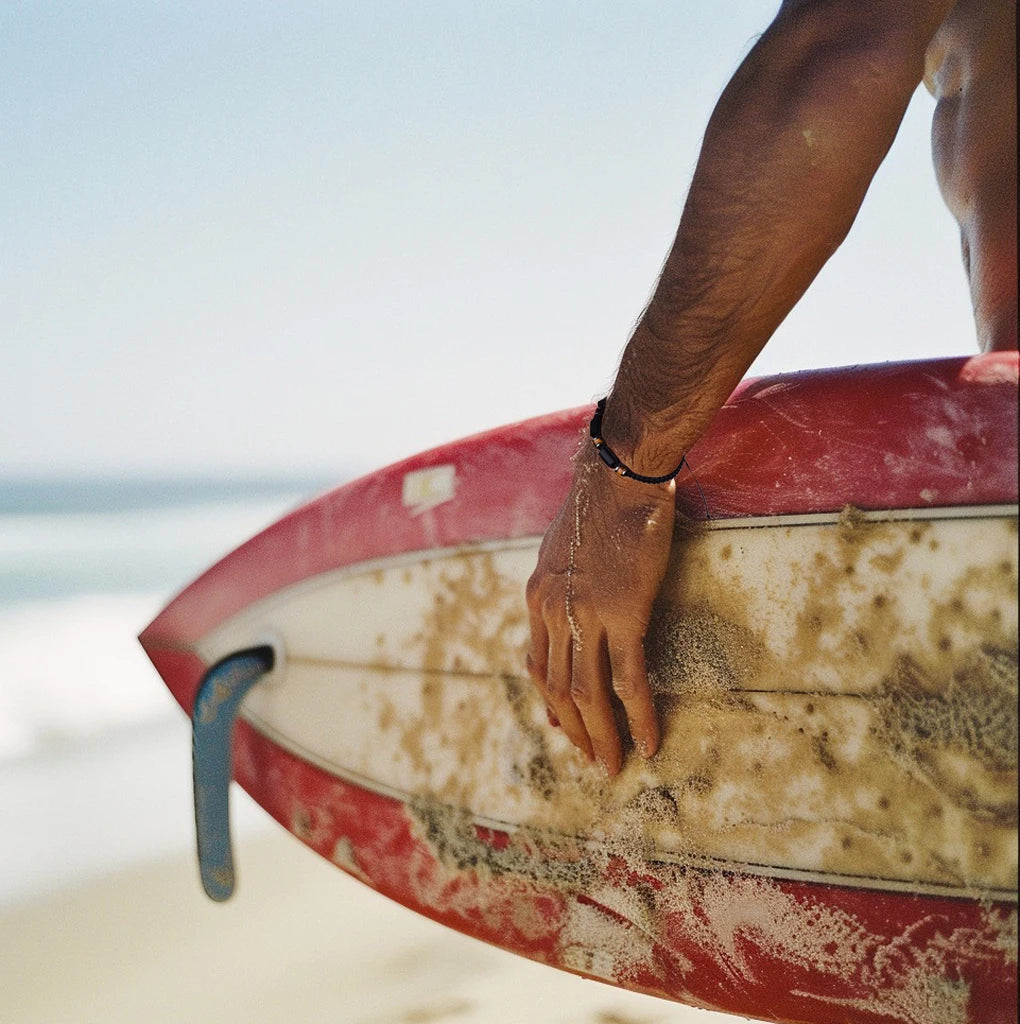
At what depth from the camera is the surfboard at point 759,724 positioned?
1.26 m

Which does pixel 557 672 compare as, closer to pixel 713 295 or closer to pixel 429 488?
pixel 713 295

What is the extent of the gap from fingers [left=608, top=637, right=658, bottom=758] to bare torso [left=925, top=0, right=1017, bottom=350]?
990mm

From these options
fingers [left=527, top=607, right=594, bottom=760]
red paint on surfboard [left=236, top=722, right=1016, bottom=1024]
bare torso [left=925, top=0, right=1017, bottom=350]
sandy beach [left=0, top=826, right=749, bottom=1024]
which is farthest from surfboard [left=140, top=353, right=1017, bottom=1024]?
bare torso [left=925, top=0, right=1017, bottom=350]

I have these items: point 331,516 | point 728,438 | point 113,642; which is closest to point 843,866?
point 728,438

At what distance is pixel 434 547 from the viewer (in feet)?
6.17

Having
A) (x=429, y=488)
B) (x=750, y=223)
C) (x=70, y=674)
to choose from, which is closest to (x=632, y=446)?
(x=750, y=223)

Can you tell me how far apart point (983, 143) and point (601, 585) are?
3.80ft

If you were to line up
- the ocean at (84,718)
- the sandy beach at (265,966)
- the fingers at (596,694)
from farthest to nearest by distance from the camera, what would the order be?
the ocean at (84,718) < the sandy beach at (265,966) < the fingers at (596,694)

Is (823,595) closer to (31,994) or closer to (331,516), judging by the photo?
(331,516)

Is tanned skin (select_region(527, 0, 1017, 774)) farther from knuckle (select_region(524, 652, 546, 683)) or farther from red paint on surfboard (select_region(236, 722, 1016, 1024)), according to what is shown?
red paint on surfboard (select_region(236, 722, 1016, 1024))

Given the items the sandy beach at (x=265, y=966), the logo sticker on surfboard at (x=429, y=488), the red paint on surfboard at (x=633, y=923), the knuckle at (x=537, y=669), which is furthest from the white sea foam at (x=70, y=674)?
the knuckle at (x=537, y=669)

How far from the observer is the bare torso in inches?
68.0

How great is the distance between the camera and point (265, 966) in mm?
2324

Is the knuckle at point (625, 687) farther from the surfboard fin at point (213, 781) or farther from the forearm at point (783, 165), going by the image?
the surfboard fin at point (213, 781)
